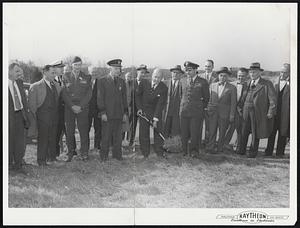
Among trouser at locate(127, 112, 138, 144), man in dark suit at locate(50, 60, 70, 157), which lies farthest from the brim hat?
man in dark suit at locate(50, 60, 70, 157)

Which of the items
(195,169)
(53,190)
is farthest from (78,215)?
(195,169)

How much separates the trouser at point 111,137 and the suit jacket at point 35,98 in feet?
2.29

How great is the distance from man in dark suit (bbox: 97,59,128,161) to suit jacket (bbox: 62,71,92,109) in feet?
0.41

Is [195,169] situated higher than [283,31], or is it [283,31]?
[283,31]

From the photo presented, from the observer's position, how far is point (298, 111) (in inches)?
198

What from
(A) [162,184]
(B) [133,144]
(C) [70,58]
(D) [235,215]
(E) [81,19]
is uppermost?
(E) [81,19]

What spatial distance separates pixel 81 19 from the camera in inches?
195

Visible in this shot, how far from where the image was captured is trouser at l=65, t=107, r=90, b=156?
5074mm

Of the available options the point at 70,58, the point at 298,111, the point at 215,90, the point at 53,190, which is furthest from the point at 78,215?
the point at 298,111

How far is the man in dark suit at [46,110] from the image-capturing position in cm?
502

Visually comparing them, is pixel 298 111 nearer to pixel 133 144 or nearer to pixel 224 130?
pixel 224 130

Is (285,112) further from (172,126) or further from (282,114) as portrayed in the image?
(172,126)

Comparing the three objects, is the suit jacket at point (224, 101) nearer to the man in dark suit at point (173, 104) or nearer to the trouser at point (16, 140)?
the man in dark suit at point (173, 104)

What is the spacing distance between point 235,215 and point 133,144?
1.30 metres
